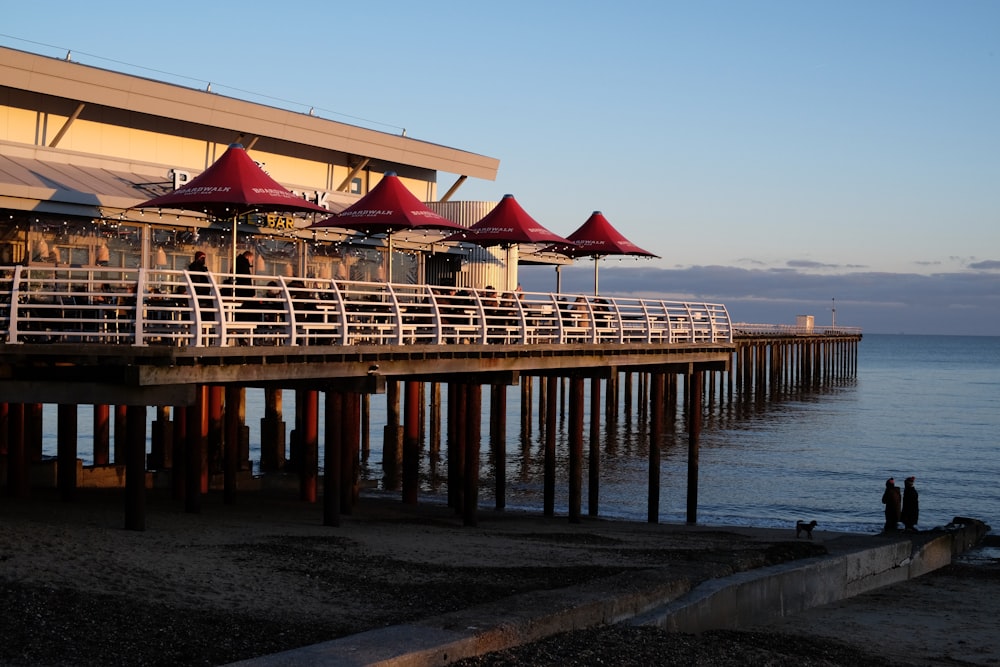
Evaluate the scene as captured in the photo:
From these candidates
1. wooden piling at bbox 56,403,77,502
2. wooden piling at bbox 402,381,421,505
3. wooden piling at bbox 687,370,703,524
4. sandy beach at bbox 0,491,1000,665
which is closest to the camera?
sandy beach at bbox 0,491,1000,665

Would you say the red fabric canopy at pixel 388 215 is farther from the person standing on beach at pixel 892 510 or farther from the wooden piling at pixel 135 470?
the person standing on beach at pixel 892 510

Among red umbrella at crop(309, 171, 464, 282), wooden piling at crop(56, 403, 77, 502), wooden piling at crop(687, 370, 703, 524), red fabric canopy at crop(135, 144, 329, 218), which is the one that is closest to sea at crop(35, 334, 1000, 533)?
wooden piling at crop(687, 370, 703, 524)

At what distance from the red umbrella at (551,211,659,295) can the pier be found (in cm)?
167

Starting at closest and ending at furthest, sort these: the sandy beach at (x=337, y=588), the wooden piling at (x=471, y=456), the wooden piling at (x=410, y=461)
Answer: the sandy beach at (x=337, y=588)
the wooden piling at (x=471, y=456)
the wooden piling at (x=410, y=461)

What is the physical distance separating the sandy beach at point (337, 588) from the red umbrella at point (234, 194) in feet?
13.8

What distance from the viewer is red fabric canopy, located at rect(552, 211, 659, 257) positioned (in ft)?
82.2

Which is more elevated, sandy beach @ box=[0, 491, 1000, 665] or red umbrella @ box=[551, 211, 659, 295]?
red umbrella @ box=[551, 211, 659, 295]

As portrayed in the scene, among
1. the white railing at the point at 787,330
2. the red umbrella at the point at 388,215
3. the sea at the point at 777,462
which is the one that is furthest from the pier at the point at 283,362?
the white railing at the point at 787,330

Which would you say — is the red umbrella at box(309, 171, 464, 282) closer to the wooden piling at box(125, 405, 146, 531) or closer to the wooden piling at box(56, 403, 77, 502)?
the wooden piling at box(56, 403, 77, 502)

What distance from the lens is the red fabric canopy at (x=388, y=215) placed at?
19781 mm

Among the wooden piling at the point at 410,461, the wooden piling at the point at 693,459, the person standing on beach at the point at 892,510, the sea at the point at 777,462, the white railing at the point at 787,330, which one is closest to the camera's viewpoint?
the person standing on beach at the point at 892,510

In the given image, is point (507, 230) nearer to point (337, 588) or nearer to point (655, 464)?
point (655, 464)

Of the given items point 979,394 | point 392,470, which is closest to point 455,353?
point 392,470

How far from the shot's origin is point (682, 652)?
398 inches
